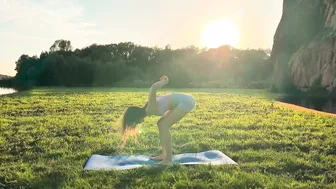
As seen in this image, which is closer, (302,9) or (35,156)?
(35,156)

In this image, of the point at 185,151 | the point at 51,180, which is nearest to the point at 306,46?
the point at 185,151

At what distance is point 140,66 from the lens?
64.1 m

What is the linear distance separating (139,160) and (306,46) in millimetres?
29865

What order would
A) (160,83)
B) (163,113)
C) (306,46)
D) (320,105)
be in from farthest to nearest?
(306,46), (320,105), (163,113), (160,83)

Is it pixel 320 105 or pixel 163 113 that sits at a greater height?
pixel 163 113

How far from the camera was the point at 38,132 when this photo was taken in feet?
30.6

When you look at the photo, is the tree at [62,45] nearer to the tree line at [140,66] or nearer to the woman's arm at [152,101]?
the tree line at [140,66]

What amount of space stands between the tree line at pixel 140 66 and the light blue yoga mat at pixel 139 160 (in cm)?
3387

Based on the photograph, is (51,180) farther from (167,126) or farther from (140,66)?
(140,66)

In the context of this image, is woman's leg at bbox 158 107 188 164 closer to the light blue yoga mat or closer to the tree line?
the light blue yoga mat

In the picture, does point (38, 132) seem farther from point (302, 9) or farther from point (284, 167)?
point (302, 9)

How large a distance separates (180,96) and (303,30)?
31931mm

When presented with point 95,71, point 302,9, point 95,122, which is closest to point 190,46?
point 95,71

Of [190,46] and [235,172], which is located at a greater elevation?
[190,46]
